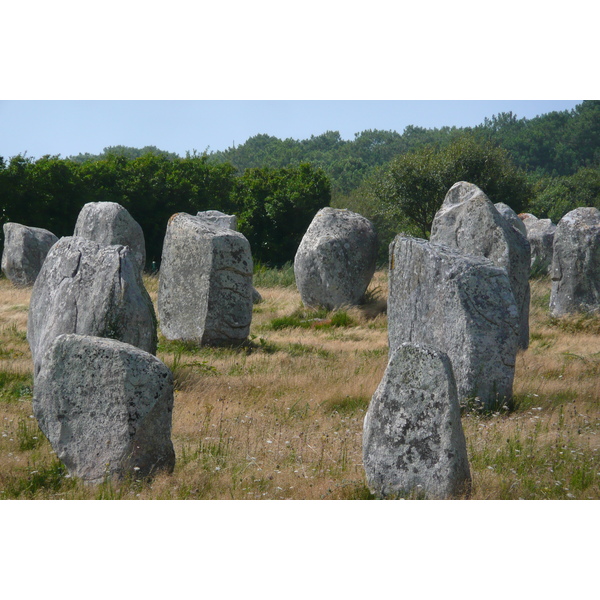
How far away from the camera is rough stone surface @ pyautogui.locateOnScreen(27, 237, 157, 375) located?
771 cm

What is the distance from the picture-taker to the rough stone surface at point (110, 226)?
57.6 feet

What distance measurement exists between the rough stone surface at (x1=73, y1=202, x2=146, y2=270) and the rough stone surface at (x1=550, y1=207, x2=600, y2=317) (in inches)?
376

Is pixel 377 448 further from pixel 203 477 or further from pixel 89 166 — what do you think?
pixel 89 166

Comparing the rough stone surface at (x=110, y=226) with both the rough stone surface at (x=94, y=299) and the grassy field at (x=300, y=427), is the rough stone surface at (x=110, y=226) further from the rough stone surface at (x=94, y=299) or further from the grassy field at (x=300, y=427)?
the rough stone surface at (x=94, y=299)

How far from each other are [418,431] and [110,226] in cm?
1367

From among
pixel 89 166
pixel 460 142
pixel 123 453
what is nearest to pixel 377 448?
pixel 123 453

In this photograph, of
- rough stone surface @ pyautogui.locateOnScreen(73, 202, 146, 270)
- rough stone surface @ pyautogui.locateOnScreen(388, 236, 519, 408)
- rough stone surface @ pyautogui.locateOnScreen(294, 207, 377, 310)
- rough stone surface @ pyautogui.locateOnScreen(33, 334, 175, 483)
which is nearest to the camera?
rough stone surface @ pyautogui.locateOnScreen(33, 334, 175, 483)

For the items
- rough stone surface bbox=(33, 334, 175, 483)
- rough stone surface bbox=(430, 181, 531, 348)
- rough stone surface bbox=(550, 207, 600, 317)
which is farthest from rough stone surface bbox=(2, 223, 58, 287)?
rough stone surface bbox=(33, 334, 175, 483)

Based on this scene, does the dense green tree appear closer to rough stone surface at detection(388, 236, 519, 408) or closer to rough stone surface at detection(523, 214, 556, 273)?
rough stone surface at detection(523, 214, 556, 273)

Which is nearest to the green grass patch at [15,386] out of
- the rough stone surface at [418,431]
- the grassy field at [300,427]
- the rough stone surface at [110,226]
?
the grassy field at [300,427]

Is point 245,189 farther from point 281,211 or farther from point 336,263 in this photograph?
point 336,263

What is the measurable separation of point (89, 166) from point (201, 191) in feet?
13.2

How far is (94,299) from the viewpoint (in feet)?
25.5

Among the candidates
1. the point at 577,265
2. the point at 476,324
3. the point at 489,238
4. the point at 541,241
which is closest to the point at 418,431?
the point at 476,324
